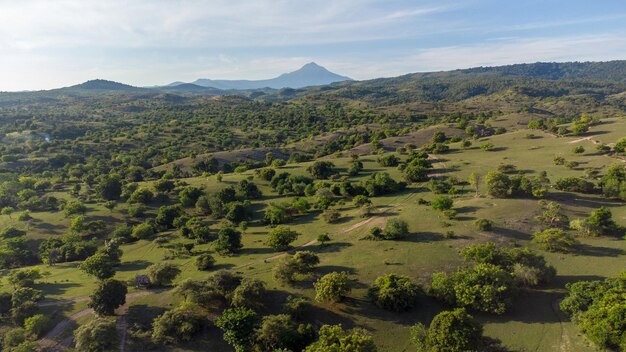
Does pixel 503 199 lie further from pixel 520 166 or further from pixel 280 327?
→ pixel 280 327

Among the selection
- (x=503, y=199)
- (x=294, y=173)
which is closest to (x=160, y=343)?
(x=503, y=199)

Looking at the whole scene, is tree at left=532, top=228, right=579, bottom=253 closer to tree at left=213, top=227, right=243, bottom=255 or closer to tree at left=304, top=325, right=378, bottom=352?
tree at left=304, top=325, right=378, bottom=352

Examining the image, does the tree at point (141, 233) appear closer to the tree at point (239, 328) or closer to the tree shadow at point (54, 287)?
the tree shadow at point (54, 287)

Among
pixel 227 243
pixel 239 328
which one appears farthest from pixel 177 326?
pixel 227 243

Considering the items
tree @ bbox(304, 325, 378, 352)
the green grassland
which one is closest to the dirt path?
the green grassland

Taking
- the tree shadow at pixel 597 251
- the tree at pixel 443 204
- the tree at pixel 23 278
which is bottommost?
the tree at pixel 23 278

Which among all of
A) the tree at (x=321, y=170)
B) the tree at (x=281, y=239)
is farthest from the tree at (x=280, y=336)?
the tree at (x=321, y=170)
